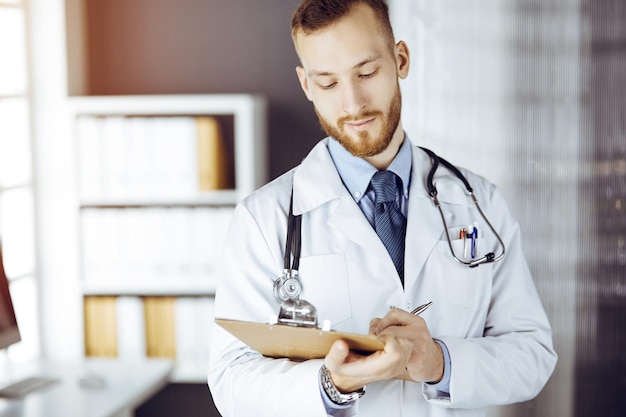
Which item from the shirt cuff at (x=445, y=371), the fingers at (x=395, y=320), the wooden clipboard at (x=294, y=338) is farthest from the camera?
the shirt cuff at (x=445, y=371)

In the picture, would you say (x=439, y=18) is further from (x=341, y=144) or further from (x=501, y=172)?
(x=341, y=144)

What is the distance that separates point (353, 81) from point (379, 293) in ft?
1.33

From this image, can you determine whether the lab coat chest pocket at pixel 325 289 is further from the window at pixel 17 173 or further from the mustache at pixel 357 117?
the window at pixel 17 173

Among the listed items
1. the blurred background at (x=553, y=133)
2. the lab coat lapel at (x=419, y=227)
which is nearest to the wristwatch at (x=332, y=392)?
the lab coat lapel at (x=419, y=227)

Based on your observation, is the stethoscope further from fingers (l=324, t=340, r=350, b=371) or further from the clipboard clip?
fingers (l=324, t=340, r=350, b=371)

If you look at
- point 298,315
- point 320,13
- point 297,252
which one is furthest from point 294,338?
point 320,13

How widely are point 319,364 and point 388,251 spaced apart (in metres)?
0.31

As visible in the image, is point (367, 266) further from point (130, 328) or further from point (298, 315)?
point (130, 328)

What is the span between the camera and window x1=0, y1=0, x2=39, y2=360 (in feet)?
11.1

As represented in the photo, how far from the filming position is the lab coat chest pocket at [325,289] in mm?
1533

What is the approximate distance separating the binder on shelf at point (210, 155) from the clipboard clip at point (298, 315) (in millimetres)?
2121

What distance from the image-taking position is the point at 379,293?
5.07ft

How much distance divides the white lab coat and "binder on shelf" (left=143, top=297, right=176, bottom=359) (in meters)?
1.99

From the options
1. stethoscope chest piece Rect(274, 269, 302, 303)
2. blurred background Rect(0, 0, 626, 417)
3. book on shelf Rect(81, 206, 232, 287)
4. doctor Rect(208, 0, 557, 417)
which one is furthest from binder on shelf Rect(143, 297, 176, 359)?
stethoscope chest piece Rect(274, 269, 302, 303)
